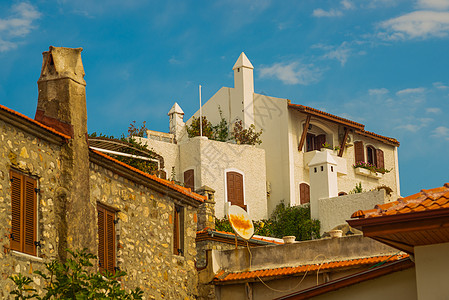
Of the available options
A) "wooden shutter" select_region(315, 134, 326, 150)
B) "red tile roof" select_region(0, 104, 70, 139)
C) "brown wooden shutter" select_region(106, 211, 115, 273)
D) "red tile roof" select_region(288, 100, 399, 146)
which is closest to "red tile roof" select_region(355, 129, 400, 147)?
"red tile roof" select_region(288, 100, 399, 146)

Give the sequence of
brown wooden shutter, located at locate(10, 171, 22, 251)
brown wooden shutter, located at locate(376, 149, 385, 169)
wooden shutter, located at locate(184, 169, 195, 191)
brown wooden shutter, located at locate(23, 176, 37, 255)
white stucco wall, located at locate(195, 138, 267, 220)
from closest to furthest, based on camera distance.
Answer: brown wooden shutter, located at locate(10, 171, 22, 251) < brown wooden shutter, located at locate(23, 176, 37, 255) < wooden shutter, located at locate(184, 169, 195, 191) < white stucco wall, located at locate(195, 138, 267, 220) < brown wooden shutter, located at locate(376, 149, 385, 169)

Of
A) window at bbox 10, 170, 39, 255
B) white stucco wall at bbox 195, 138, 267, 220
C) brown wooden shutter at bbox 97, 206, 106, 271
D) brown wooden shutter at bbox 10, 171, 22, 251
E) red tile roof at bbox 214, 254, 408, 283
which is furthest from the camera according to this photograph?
white stucco wall at bbox 195, 138, 267, 220

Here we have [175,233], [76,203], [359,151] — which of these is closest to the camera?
[76,203]

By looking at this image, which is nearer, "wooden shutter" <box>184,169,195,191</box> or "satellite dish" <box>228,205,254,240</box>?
"satellite dish" <box>228,205,254,240</box>

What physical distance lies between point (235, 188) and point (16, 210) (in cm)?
2513

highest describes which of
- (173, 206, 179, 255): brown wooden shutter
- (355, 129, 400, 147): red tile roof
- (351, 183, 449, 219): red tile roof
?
(355, 129, 400, 147): red tile roof

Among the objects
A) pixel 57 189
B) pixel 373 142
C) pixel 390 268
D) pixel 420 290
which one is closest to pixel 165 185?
pixel 57 189

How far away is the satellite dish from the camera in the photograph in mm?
18812

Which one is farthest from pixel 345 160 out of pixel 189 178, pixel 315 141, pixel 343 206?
pixel 189 178

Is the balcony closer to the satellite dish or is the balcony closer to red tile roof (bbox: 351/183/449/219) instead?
the satellite dish

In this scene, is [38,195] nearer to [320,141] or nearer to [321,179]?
[321,179]

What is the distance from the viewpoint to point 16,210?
43.5 feet

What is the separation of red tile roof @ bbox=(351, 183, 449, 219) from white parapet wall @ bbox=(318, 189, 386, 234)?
24484 millimetres

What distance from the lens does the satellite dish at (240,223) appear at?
1881 centimetres
